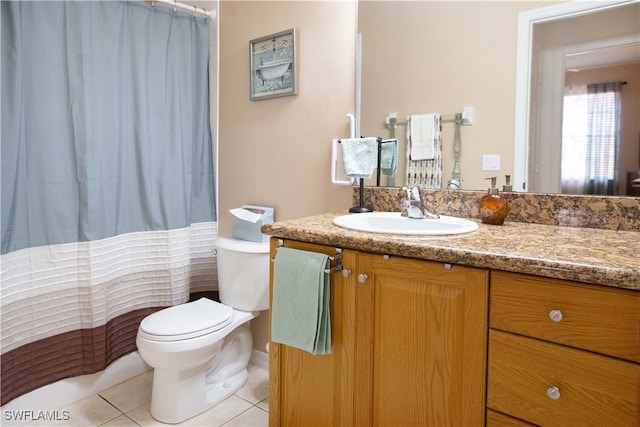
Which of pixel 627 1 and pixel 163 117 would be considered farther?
pixel 163 117

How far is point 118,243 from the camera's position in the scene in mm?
2059

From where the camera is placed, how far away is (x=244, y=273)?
2.03 m

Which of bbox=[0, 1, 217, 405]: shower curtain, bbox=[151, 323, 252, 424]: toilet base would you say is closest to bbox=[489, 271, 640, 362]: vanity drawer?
bbox=[151, 323, 252, 424]: toilet base

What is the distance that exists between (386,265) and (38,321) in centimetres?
152

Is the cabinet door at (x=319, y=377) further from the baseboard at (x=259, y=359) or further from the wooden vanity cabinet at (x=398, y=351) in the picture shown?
the baseboard at (x=259, y=359)

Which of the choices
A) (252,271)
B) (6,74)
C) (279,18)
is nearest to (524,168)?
(252,271)

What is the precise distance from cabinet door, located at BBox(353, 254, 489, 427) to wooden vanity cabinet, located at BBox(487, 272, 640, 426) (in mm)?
46

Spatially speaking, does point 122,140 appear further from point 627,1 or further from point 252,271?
point 627,1

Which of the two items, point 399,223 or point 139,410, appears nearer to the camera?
point 399,223

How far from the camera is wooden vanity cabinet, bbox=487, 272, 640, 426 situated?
2.95 ft

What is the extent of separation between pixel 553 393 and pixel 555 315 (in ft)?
0.59

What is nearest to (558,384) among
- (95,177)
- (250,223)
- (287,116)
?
(250,223)

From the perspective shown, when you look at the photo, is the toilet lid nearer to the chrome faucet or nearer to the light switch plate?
the chrome faucet

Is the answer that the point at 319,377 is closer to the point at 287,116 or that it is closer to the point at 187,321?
the point at 187,321
